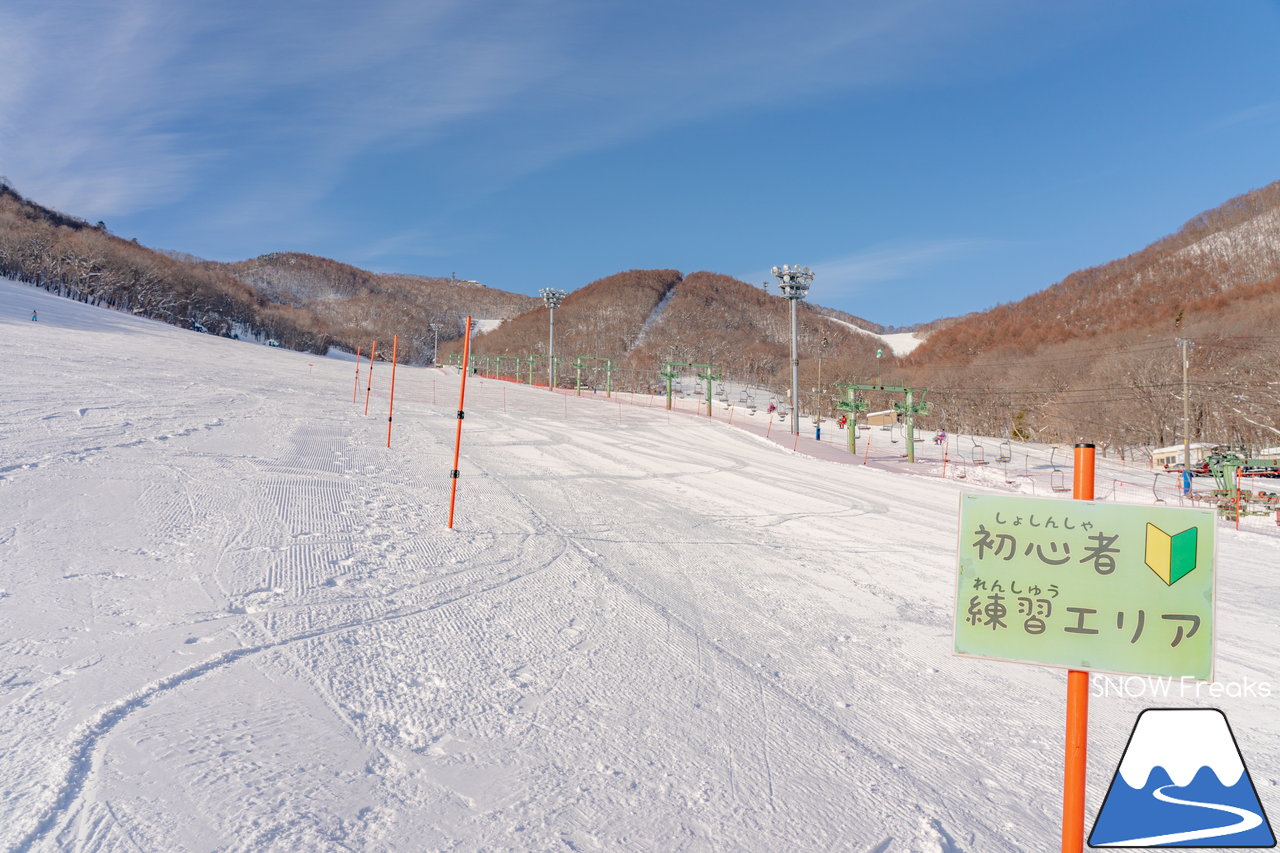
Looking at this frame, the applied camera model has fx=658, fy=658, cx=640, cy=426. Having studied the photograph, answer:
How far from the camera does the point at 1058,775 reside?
3.69 metres

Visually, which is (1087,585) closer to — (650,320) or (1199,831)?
(1199,831)

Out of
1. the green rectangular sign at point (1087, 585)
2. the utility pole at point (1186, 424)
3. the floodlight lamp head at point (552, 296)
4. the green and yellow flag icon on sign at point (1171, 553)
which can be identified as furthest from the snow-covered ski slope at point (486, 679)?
the floodlight lamp head at point (552, 296)

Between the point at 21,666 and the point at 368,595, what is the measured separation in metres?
2.22

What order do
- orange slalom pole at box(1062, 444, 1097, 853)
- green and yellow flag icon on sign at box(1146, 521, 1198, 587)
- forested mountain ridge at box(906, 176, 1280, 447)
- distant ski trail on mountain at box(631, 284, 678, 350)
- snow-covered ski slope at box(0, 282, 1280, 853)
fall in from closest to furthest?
green and yellow flag icon on sign at box(1146, 521, 1198, 587), orange slalom pole at box(1062, 444, 1097, 853), snow-covered ski slope at box(0, 282, 1280, 853), forested mountain ridge at box(906, 176, 1280, 447), distant ski trail on mountain at box(631, 284, 678, 350)

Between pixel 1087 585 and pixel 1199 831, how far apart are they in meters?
0.94

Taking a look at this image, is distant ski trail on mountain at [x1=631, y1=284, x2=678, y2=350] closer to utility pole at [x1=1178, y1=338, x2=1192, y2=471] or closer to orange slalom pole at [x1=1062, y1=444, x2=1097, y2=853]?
utility pole at [x1=1178, y1=338, x2=1192, y2=471]

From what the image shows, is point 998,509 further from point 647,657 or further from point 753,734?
point 647,657

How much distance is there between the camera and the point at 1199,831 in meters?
2.23

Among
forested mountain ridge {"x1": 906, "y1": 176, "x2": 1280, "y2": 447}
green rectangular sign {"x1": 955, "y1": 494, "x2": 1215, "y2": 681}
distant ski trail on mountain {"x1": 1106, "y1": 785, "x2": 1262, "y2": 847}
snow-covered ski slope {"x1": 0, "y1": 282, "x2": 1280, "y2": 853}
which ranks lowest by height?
snow-covered ski slope {"x1": 0, "y1": 282, "x2": 1280, "y2": 853}

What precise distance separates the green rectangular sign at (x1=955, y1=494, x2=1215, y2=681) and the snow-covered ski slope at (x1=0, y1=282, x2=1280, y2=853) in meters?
1.40

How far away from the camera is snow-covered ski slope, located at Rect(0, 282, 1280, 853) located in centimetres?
295

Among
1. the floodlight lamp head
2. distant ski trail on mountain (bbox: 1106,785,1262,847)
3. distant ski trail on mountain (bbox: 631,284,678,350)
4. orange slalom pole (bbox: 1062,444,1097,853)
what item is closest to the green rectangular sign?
orange slalom pole (bbox: 1062,444,1097,853)

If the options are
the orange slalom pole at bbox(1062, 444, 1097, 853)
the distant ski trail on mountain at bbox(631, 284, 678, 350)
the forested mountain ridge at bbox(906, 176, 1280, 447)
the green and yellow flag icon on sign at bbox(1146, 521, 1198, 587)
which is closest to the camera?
the green and yellow flag icon on sign at bbox(1146, 521, 1198, 587)

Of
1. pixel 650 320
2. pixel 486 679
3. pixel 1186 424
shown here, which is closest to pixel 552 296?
pixel 1186 424
